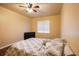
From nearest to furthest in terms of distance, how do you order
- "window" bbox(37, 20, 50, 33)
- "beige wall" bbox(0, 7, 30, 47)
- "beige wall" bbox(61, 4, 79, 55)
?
"beige wall" bbox(61, 4, 79, 55) → "beige wall" bbox(0, 7, 30, 47) → "window" bbox(37, 20, 50, 33)

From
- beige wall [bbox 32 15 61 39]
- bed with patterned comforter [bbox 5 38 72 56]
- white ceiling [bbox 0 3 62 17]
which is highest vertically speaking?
white ceiling [bbox 0 3 62 17]

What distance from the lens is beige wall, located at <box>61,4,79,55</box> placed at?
54.7 inches

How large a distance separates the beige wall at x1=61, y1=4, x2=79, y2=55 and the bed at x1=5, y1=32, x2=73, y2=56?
0.09 meters

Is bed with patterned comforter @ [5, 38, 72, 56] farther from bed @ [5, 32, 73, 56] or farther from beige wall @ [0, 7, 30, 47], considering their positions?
beige wall @ [0, 7, 30, 47]

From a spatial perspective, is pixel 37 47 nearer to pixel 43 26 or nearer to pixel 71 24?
pixel 43 26

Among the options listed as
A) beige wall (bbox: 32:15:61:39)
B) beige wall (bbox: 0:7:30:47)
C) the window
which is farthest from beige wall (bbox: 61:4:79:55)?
beige wall (bbox: 0:7:30:47)

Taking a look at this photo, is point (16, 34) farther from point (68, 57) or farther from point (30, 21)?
point (68, 57)

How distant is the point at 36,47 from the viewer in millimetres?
1516

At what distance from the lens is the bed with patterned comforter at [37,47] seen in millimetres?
1466

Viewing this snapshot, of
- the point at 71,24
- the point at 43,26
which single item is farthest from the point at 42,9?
the point at 71,24

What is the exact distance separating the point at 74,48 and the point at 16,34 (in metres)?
0.85

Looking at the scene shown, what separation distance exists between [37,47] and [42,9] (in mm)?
545

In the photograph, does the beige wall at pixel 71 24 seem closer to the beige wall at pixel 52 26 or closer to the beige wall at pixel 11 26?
the beige wall at pixel 52 26

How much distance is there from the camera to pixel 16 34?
1631 mm
